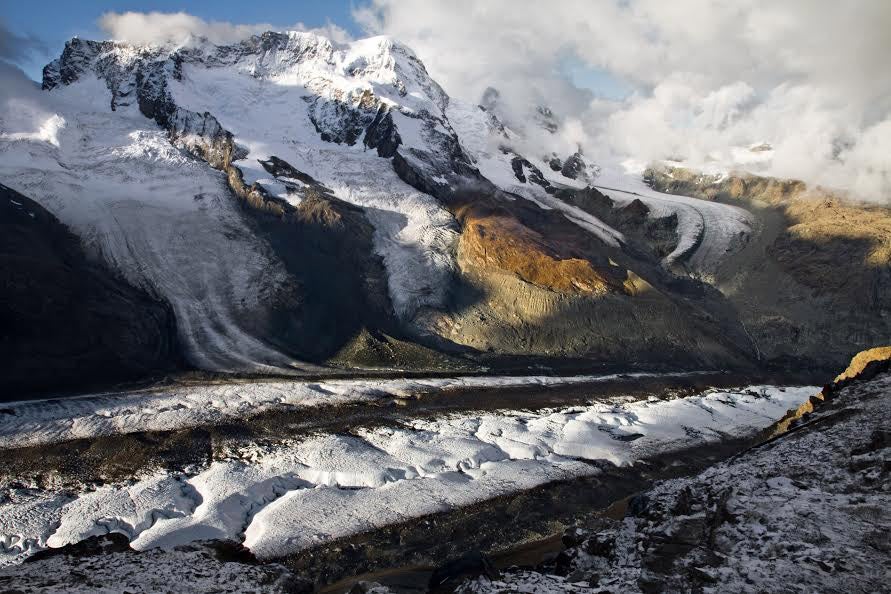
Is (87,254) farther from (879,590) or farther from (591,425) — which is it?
(879,590)

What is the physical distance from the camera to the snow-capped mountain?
63.4 meters

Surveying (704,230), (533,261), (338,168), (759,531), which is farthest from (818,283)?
(759,531)

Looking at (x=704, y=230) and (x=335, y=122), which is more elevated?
(x=335, y=122)

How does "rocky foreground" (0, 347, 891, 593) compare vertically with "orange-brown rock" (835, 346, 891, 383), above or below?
below

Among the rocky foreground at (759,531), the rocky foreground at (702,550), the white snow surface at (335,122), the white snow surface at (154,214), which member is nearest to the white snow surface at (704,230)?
the white snow surface at (335,122)

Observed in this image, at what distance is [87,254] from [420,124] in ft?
210

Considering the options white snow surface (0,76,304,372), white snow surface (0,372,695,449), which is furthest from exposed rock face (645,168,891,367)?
white snow surface (0,76,304,372)

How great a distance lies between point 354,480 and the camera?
3145cm

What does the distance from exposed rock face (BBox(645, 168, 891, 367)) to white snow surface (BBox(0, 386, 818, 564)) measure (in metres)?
38.2

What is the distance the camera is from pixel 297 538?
26359 mm

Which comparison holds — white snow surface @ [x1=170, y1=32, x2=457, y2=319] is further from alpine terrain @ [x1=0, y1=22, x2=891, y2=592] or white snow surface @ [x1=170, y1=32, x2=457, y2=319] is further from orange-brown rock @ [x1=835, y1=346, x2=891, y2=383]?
orange-brown rock @ [x1=835, y1=346, x2=891, y2=383]

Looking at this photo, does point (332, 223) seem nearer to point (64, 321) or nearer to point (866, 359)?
point (64, 321)

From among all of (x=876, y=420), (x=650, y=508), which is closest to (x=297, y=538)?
(x=650, y=508)

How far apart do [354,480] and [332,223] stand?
53.3 m
